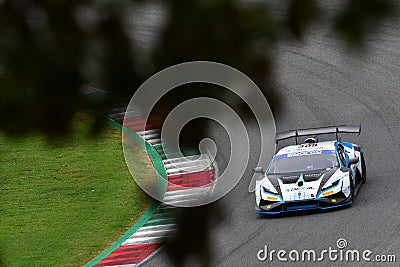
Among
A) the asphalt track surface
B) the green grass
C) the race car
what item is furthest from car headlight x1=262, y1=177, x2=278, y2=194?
the green grass

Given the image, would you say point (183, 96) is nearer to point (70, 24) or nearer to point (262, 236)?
point (70, 24)

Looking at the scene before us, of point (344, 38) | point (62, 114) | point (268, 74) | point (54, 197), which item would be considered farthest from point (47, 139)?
point (54, 197)

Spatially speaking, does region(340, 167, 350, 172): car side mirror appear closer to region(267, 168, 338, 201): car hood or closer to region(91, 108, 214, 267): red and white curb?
region(267, 168, 338, 201): car hood

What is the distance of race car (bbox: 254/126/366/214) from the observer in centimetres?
1574

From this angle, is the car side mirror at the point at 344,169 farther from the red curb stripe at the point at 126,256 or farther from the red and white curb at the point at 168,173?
the red and white curb at the point at 168,173

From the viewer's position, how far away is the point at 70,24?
8.70ft

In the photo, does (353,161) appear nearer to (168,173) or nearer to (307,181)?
(307,181)

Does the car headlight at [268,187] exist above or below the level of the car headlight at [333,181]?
below

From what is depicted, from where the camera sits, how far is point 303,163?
16203mm

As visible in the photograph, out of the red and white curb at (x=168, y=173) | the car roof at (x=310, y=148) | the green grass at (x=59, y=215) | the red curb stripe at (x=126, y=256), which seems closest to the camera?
the red and white curb at (x=168, y=173)

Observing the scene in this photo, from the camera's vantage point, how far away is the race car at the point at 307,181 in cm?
1574

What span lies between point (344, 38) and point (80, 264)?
11.7 metres

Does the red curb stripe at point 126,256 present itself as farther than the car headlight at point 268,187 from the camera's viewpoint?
No

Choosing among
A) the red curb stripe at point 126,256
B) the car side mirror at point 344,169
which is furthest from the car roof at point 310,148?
the red curb stripe at point 126,256
